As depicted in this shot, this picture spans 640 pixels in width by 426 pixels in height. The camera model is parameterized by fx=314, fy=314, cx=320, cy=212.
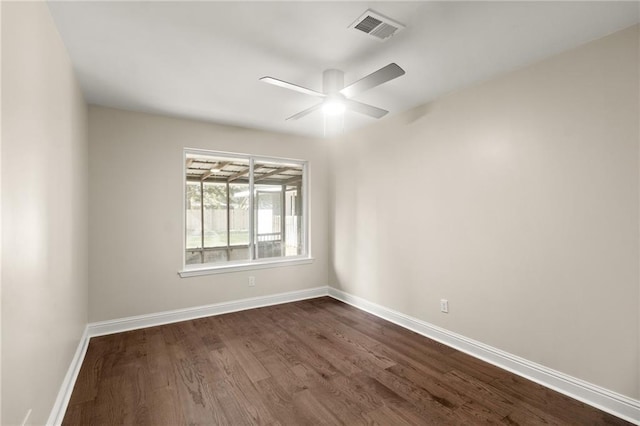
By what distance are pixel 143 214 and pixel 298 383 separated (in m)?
Result: 2.58

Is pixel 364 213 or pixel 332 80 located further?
pixel 364 213

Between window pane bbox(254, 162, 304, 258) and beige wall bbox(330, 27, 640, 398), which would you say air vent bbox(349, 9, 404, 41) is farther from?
window pane bbox(254, 162, 304, 258)

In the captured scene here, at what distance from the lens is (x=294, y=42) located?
7.16ft

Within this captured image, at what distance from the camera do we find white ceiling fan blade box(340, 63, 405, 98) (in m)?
2.04

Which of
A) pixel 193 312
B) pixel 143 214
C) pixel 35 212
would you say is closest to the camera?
pixel 35 212

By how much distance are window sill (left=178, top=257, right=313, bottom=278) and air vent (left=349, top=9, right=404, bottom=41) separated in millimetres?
3189

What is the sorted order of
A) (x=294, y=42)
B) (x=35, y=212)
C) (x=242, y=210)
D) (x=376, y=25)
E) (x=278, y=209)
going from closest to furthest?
(x=35, y=212), (x=376, y=25), (x=294, y=42), (x=242, y=210), (x=278, y=209)

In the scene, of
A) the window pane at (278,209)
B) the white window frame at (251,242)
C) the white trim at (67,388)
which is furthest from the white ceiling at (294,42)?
the white trim at (67,388)

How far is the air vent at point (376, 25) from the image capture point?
185 centimetres

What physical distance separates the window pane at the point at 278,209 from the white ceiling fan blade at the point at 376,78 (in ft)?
7.61

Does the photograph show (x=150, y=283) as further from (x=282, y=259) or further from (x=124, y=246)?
(x=282, y=259)

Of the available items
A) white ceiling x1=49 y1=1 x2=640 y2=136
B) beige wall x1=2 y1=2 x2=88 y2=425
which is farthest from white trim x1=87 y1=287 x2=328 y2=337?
white ceiling x1=49 y1=1 x2=640 y2=136

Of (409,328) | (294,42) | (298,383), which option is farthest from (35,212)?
(409,328)

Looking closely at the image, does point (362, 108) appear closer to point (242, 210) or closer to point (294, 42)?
point (294, 42)
